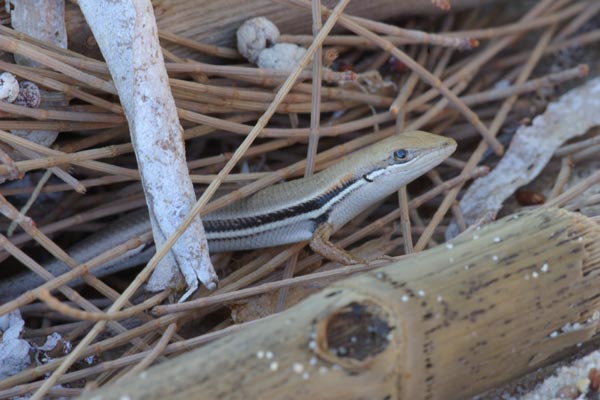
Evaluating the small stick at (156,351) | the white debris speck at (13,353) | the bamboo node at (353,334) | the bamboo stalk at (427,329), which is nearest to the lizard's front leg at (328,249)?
the small stick at (156,351)

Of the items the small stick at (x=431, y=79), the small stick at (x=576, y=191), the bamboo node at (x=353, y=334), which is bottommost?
the bamboo node at (x=353, y=334)

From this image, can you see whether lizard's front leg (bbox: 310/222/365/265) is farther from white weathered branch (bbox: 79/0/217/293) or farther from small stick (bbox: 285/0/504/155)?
small stick (bbox: 285/0/504/155)

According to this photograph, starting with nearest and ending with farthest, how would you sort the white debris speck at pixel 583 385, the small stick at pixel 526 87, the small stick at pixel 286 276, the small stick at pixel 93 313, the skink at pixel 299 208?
1. the small stick at pixel 93 313
2. the white debris speck at pixel 583 385
3. the small stick at pixel 286 276
4. the skink at pixel 299 208
5. the small stick at pixel 526 87

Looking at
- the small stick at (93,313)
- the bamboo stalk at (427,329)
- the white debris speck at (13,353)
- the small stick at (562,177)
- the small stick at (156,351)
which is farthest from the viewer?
the small stick at (562,177)

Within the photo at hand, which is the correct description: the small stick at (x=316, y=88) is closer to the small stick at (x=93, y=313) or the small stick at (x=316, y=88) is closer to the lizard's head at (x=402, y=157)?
the lizard's head at (x=402, y=157)

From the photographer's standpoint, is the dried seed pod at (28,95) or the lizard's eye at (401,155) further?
the lizard's eye at (401,155)

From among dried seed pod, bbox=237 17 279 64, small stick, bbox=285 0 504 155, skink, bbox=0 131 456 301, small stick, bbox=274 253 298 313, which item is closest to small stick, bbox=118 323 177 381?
small stick, bbox=274 253 298 313

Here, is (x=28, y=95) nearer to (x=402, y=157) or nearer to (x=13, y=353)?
(x=13, y=353)
